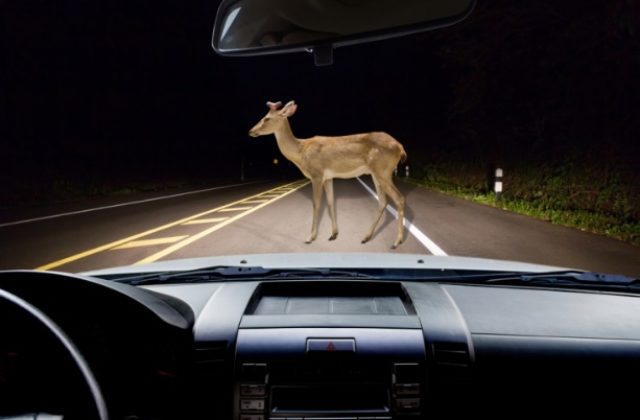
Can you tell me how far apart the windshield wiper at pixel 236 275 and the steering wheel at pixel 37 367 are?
4.77 ft

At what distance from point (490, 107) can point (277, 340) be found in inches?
991

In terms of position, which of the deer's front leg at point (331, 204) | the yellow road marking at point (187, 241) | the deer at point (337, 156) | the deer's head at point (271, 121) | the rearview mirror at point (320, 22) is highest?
the rearview mirror at point (320, 22)

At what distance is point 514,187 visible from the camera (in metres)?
Result: 19.6

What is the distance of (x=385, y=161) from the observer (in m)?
9.70

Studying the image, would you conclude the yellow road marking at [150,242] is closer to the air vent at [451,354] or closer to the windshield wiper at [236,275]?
the windshield wiper at [236,275]

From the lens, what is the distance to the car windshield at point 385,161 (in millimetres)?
9234

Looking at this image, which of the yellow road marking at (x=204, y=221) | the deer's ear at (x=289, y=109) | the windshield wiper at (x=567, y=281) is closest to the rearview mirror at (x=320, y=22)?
the windshield wiper at (x=567, y=281)

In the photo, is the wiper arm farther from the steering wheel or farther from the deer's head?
the deer's head

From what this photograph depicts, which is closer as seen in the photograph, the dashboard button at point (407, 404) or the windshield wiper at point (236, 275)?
the dashboard button at point (407, 404)

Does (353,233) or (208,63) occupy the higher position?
(208,63)

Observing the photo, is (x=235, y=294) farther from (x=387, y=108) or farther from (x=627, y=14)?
(x=387, y=108)

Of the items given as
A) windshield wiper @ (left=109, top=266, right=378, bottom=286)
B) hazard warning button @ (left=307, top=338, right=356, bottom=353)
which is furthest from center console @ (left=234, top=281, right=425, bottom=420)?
windshield wiper @ (left=109, top=266, right=378, bottom=286)

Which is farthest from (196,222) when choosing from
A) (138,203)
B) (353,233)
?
(138,203)

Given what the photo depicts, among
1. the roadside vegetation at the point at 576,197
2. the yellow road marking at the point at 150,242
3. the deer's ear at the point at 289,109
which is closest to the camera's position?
the deer's ear at the point at 289,109
